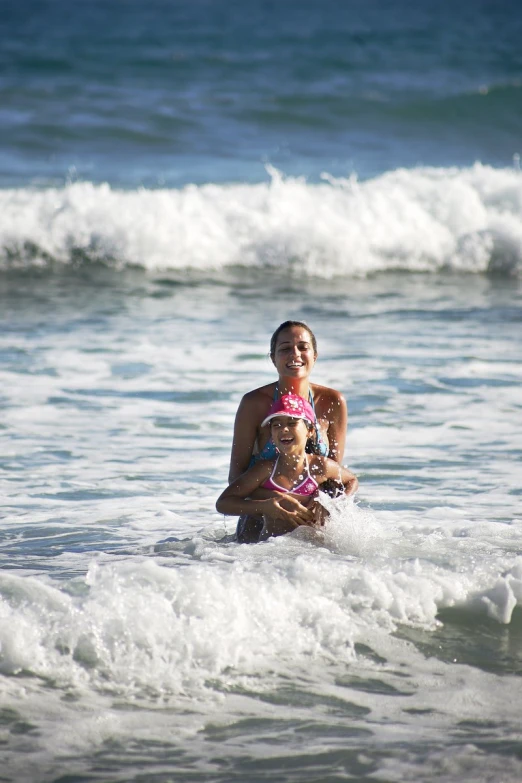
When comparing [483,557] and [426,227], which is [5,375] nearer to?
[483,557]

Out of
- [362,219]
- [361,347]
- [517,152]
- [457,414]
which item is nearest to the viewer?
[457,414]

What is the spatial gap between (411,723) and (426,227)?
1262 cm

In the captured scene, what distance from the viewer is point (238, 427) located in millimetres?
5445

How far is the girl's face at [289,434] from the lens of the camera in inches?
207

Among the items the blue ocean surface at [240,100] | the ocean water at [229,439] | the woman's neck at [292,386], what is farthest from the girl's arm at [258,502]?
the blue ocean surface at [240,100]

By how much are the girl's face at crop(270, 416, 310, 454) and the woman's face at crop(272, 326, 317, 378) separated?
28 centimetres

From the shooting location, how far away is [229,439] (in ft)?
24.9

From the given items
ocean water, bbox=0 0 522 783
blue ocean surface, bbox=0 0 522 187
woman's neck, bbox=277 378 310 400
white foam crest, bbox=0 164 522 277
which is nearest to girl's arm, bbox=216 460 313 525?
ocean water, bbox=0 0 522 783

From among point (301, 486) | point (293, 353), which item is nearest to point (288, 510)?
point (301, 486)

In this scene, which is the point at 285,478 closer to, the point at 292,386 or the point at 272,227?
the point at 292,386

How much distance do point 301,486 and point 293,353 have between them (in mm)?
647

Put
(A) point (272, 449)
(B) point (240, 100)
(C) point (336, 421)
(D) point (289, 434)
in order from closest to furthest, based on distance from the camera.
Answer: (D) point (289, 434), (A) point (272, 449), (C) point (336, 421), (B) point (240, 100)

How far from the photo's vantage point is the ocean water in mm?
3891

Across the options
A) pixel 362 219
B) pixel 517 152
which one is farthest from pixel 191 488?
pixel 517 152
